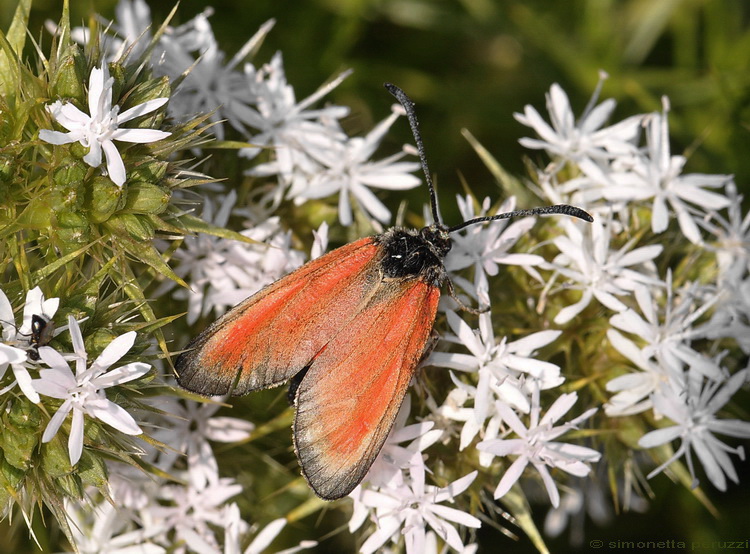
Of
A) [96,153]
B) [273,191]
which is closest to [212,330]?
[96,153]

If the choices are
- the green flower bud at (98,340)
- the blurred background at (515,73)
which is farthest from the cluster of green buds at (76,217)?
the blurred background at (515,73)

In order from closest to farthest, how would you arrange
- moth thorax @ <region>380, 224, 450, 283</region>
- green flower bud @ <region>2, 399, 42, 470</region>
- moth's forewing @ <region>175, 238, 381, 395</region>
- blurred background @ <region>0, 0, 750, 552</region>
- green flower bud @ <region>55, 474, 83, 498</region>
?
green flower bud @ <region>2, 399, 42, 470</region>, green flower bud @ <region>55, 474, 83, 498</region>, moth's forewing @ <region>175, 238, 381, 395</region>, moth thorax @ <region>380, 224, 450, 283</region>, blurred background @ <region>0, 0, 750, 552</region>

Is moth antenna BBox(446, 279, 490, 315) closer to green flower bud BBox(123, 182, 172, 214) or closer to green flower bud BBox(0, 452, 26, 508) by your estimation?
green flower bud BBox(123, 182, 172, 214)

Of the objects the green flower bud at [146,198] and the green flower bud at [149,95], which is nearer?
the green flower bud at [146,198]

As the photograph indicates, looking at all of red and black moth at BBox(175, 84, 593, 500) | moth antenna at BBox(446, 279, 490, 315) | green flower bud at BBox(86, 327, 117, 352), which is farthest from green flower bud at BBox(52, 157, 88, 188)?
moth antenna at BBox(446, 279, 490, 315)

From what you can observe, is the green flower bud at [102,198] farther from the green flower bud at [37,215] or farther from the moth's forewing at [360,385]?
the moth's forewing at [360,385]

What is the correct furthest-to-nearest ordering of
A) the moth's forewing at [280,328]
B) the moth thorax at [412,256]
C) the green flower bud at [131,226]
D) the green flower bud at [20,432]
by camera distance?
the moth thorax at [412,256] < the moth's forewing at [280,328] < the green flower bud at [131,226] < the green flower bud at [20,432]

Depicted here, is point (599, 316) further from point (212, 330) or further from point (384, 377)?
point (212, 330)
